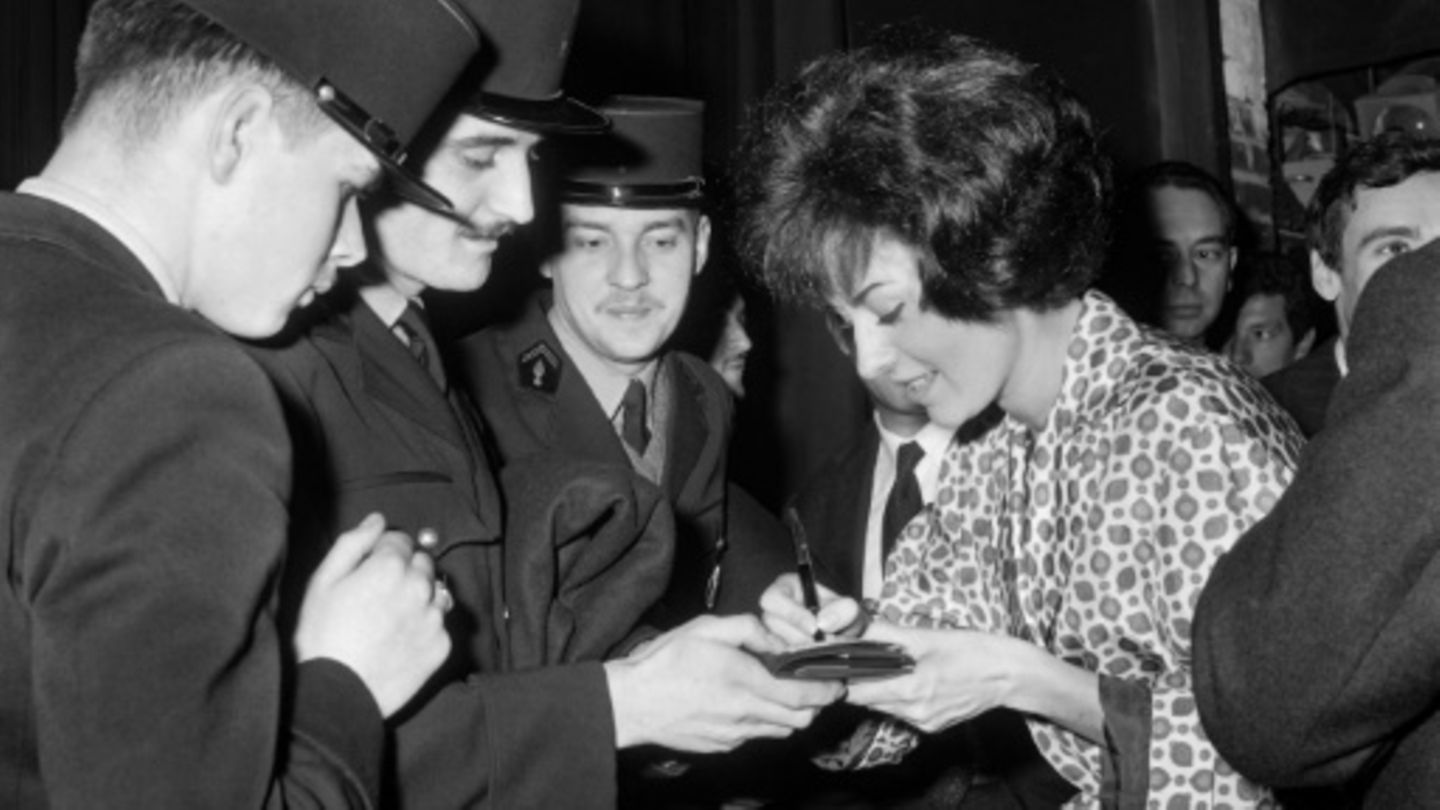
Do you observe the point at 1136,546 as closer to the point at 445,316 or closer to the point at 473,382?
the point at 473,382

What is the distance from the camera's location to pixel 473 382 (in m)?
2.29

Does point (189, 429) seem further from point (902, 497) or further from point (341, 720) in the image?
point (902, 497)

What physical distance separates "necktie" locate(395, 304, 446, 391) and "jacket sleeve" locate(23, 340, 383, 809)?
2.54 ft

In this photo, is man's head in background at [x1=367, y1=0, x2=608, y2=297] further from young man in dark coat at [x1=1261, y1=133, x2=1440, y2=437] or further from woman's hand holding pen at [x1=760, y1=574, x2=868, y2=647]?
young man in dark coat at [x1=1261, y1=133, x2=1440, y2=437]

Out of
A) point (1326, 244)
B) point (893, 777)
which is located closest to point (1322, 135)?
point (1326, 244)

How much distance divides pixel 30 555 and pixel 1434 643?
35.0 inches

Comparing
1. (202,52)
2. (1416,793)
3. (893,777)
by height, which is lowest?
(893,777)

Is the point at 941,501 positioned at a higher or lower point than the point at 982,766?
higher

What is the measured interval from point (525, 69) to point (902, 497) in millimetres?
1355

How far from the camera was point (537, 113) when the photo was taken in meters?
1.81

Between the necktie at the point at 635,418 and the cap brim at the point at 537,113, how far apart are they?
0.68m

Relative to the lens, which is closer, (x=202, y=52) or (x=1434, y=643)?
(x=1434, y=643)

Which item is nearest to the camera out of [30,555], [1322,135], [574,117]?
[30,555]

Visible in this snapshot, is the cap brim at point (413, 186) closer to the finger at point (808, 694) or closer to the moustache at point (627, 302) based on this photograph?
the finger at point (808, 694)
